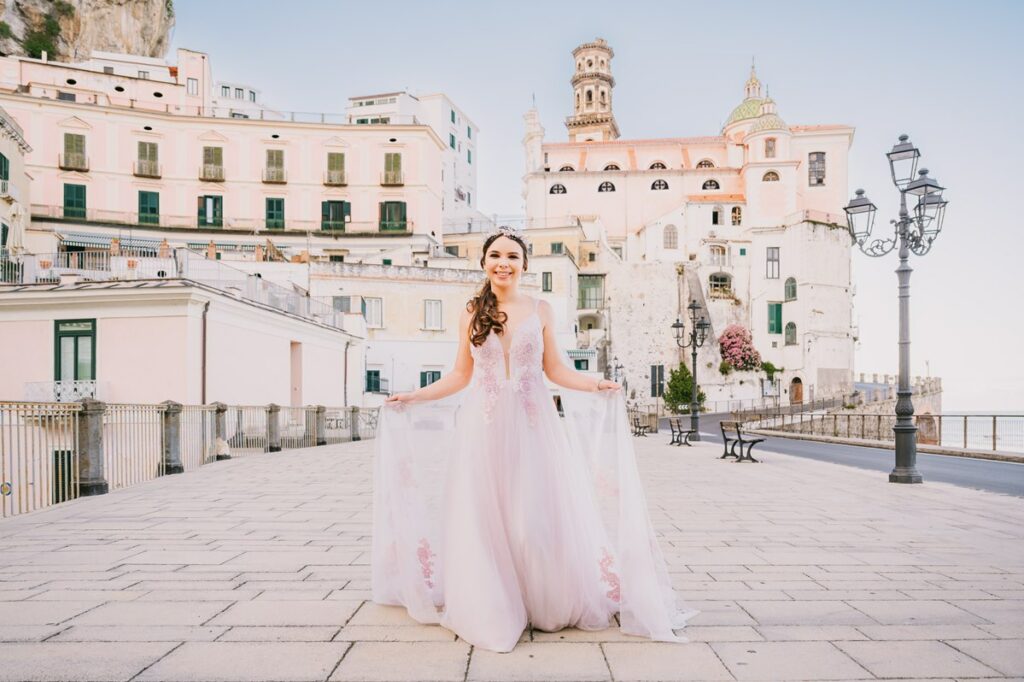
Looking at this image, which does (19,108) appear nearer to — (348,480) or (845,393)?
(348,480)

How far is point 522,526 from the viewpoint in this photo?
3877 mm

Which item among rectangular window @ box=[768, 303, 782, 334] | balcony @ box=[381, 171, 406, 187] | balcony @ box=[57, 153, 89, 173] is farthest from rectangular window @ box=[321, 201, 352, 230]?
rectangular window @ box=[768, 303, 782, 334]

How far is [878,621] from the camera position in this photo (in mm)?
4004

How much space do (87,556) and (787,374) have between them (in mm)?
58235

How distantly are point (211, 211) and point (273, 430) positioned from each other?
29581 mm

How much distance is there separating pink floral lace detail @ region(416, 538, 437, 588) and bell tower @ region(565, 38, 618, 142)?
78.6 m

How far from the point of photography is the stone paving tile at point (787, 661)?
3205 mm

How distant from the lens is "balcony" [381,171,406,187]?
4384 centimetres

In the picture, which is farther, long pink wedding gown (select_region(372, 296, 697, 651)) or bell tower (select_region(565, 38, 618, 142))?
bell tower (select_region(565, 38, 618, 142))

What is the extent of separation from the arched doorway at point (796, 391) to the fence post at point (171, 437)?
172 ft

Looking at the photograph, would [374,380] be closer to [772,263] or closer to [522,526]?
[522,526]

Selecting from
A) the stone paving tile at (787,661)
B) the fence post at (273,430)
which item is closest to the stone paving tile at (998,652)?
the stone paving tile at (787,661)

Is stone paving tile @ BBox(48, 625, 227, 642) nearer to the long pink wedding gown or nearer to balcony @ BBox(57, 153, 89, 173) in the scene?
the long pink wedding gown

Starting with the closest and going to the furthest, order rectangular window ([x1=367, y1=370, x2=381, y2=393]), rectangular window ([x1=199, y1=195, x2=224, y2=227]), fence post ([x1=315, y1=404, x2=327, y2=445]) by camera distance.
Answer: fence post ([x1=315, y1=404, x2=327, y2=445]), rectangular window ([x1=367, y1=370, x2=381, y2=393]), rectangular window ([x1=199, y1=195, x2=224, y2=227])
